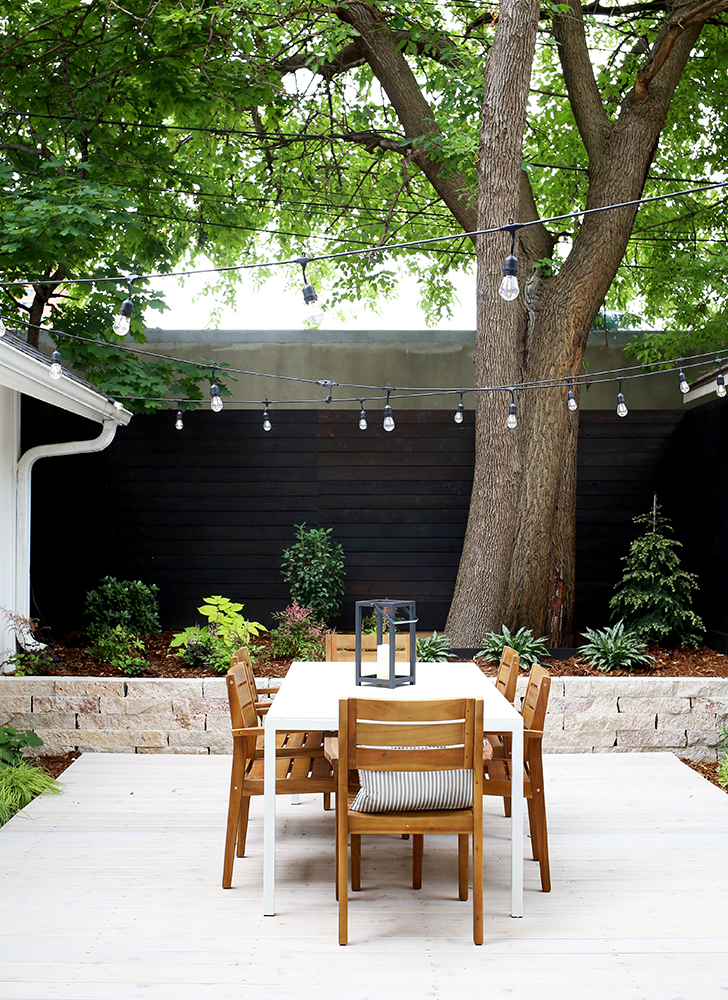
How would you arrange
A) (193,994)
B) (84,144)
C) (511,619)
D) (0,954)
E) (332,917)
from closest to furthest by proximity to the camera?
1. (193,994)
2. (0,954)
3. (332,917)
4. (511,619)
5. (84,144)

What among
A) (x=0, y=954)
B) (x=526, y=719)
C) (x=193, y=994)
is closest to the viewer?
(x=193, y=994)

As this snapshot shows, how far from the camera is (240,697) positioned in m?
3.62

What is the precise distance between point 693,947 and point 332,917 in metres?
1.33

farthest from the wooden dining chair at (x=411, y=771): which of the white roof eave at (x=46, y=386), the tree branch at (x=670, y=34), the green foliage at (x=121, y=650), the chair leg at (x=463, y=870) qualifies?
the tree branch at (x=670, y=34)

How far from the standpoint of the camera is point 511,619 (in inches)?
252

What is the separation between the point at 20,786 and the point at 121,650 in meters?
1.51

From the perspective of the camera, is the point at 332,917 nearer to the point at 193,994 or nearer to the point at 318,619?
the point at 193,994

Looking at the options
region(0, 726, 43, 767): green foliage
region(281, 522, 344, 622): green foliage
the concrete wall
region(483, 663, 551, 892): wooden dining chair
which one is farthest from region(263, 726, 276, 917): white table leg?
the concrete wall

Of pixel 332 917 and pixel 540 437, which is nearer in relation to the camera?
pixel 332 917

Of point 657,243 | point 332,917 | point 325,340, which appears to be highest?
point 657,243

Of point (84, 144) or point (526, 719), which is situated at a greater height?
point (84, 144)

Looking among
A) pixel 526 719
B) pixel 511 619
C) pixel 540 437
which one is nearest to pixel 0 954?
pixel 526 719

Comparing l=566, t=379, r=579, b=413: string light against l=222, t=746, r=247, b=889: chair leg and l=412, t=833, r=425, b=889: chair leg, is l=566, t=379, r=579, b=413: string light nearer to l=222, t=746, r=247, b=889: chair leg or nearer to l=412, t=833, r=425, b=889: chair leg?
l=412, t=833, r=425, b=889: chair leg

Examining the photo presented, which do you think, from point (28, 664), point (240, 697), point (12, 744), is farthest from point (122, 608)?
point (240, 697)
